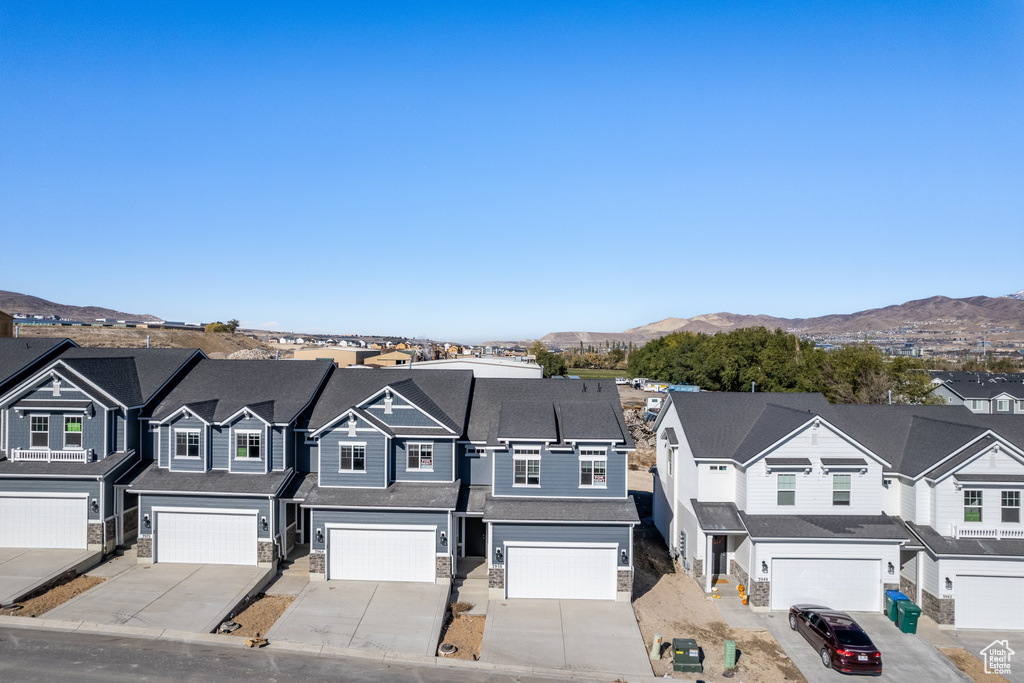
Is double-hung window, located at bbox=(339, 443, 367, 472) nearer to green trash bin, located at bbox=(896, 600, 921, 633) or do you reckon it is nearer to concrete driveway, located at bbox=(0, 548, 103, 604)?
concrete driveway, located at bbox=(0, 548, 103, 604)

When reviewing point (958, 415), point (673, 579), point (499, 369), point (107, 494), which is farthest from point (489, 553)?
point (499, 369)

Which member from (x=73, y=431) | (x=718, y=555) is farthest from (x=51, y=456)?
(x=718, y=555)

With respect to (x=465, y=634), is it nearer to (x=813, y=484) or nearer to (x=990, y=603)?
(x=813, y=484)

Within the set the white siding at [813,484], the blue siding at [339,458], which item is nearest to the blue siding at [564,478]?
the blue siding at [339,458]

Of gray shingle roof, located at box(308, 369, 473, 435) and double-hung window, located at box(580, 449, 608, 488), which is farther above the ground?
gray shingle roof, located at box(308, 369, 473, 435)

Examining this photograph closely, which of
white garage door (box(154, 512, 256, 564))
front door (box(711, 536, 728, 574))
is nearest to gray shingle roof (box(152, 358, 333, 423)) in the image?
white garage door (box(154, 512, 256, 564))

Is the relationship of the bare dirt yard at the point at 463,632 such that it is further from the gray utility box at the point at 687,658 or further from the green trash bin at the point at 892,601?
the green trash bin at the point at 892,601
